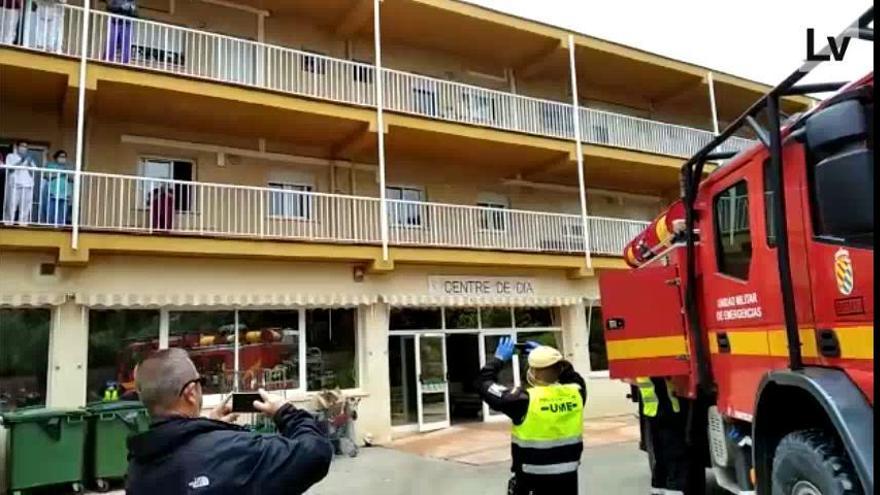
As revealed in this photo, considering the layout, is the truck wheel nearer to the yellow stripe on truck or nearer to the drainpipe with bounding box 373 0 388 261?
the yellow stripe on truck

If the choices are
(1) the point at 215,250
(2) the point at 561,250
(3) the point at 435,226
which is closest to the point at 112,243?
(1) the point at 215,250

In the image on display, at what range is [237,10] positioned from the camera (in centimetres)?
1539

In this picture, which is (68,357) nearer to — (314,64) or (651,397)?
(314,64)

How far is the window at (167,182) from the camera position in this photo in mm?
13180

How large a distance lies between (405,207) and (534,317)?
15.3 ft

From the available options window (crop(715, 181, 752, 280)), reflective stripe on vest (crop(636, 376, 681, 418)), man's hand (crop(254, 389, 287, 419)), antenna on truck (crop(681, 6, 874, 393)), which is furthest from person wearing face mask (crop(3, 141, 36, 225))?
antenna on truck (crop(681, 6, 874, 393))

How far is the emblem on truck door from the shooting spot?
3578mm

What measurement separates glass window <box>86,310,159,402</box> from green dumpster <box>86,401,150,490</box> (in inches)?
82.4

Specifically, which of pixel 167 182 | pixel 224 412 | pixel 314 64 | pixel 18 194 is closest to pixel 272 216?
pixel 167 182

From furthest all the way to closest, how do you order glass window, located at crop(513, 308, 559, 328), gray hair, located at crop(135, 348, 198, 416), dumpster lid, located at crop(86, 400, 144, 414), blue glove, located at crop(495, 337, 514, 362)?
glass window, located at crop(513, 308, 559, 328) < dumpster lid, located at crop(86, 400, 144, 414) < blue glove, located at crop(495, 337, 514, 362) < gray hair, located at crop(135, 348, 198, 416)

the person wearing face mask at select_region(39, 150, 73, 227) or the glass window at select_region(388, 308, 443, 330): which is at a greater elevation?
the person wearing face mask at select_region(39, 150, 73, 227)

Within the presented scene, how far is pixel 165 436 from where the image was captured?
2.29 m

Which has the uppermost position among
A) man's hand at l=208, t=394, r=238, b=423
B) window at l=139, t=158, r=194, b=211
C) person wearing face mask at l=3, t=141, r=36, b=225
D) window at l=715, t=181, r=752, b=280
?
window at l=139, t=158, r=194, b=211

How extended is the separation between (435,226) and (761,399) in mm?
11692
